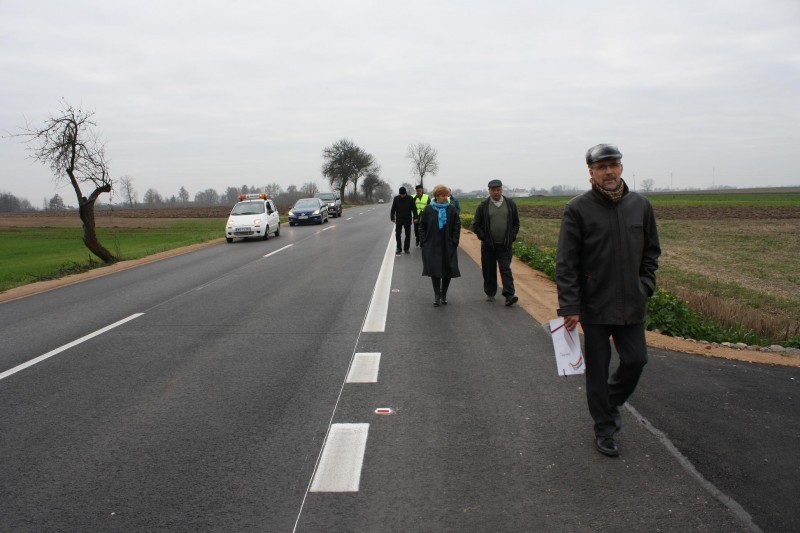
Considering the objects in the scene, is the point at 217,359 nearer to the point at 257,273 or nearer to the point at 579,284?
the point at 579,284

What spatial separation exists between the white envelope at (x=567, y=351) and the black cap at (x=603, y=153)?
1.06 m

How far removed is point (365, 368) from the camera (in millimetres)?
5770

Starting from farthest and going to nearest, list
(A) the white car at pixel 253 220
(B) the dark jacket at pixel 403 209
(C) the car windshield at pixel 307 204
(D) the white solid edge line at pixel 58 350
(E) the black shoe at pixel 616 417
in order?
(C) the car windshield at pixel 307 204, (A) the white car at pixel 253 220, (B) the dark jacket at pixel 403 209, (D) the white solid edge line at pixel 58 350, (E) the black shoe at pixel 616 417

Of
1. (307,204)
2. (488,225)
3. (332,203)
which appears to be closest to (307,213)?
(307,204)

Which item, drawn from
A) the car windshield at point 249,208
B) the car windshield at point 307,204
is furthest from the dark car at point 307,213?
the car windshield at point 249,208

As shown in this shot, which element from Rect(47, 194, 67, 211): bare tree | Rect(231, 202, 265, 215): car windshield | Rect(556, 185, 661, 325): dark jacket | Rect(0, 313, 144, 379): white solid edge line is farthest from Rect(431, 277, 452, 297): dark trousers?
Rect(47, 194, 67, 211): bare tree

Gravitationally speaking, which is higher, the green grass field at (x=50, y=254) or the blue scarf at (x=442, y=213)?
the blue scarf at (x=442, y=213)

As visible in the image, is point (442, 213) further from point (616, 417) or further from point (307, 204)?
point (307, 204)

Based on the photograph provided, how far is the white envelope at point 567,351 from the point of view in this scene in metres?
3.98

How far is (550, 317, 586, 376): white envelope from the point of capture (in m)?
3.98

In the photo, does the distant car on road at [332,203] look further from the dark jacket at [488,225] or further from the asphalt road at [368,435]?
the asphalt road at [368,435]

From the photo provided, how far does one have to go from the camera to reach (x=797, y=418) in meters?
4.40

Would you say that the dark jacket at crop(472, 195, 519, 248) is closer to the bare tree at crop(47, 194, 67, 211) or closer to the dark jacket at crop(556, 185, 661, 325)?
the dark jacket at crop(556, 185, 661, 325)

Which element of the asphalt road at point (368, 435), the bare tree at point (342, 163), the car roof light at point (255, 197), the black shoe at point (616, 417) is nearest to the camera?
the asphalt road at point (368, 435)
